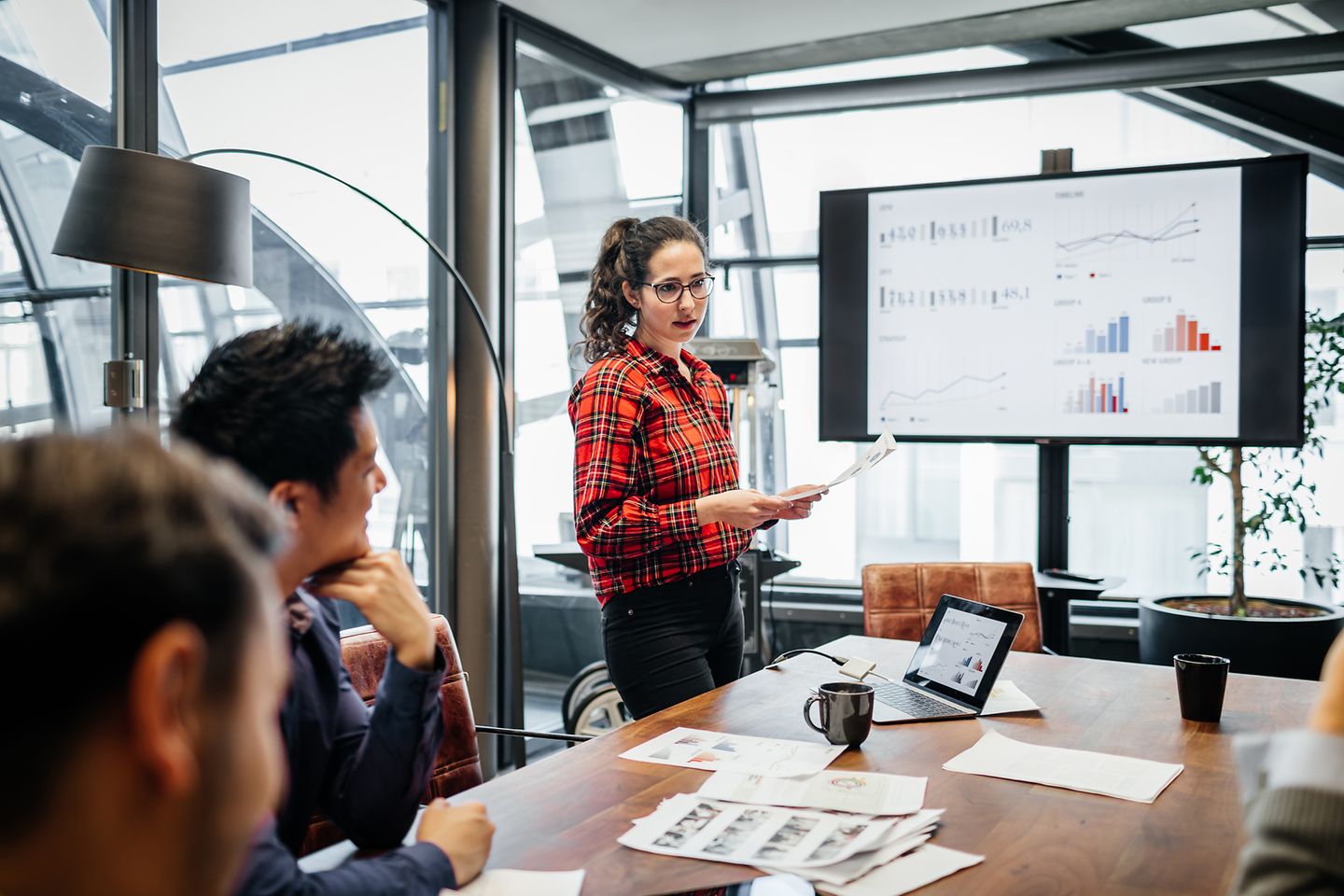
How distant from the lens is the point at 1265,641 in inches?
136

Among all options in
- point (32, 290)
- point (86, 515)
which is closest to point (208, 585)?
point (86, 515)

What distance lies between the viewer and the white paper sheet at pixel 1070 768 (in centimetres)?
146

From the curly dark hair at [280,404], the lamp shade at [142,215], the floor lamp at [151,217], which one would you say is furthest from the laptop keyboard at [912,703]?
the lamp shade at [142,215]

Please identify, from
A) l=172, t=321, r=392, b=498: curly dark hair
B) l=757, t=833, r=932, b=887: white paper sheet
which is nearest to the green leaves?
l=757, t=833, r=932, b=887: white paper sheet

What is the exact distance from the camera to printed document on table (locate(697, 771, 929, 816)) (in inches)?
53.3

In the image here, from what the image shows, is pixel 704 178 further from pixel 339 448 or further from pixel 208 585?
pixel 208 585

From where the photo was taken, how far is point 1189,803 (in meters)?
1.40

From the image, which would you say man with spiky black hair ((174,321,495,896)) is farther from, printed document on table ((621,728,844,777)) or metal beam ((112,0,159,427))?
metal beam ((112,0,159,427))

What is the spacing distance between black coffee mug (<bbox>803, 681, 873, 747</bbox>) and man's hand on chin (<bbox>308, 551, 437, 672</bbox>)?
25.2 inches

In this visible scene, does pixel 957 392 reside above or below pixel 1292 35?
below

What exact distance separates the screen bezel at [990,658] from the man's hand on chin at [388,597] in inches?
39.4

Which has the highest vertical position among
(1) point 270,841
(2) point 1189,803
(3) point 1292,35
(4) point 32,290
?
(3) point 1292,35

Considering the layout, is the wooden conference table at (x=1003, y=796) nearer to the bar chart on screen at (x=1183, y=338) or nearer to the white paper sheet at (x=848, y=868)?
the white paper sheet at (x=848, y=868)

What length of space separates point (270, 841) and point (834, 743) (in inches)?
35.5
